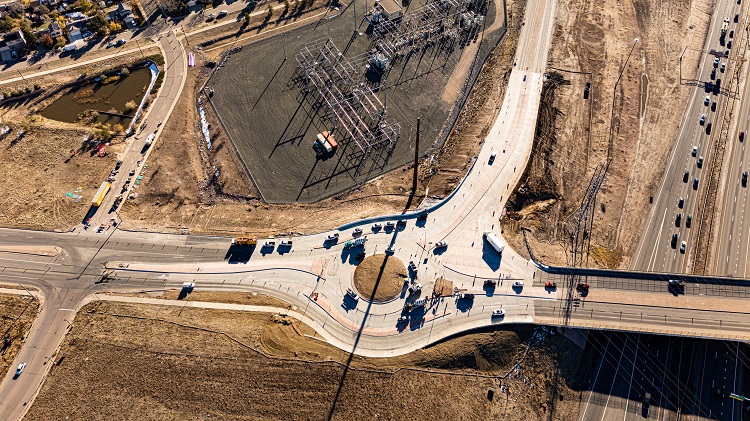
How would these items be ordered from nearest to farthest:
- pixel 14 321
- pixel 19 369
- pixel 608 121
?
pixel 19 369
pixel 14 321
pixel 608 121

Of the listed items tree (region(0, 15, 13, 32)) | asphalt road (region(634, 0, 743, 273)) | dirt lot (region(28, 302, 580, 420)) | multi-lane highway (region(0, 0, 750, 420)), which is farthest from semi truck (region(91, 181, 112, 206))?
asphalt road (region(634, 0, 743, 273))

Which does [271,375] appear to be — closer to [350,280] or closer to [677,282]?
[350,280]

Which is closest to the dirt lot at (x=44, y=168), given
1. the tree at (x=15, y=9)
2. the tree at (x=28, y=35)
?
the tree at (x=28, y=35)

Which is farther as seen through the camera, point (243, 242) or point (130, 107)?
point (130, 107)

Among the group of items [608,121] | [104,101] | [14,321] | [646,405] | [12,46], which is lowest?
[14,321]

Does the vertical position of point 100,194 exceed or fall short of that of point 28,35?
it falls short

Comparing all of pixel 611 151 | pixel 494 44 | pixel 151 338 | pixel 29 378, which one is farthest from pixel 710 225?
pixel 29 378

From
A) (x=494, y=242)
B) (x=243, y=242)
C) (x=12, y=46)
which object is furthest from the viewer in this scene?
(x=12, y=46)

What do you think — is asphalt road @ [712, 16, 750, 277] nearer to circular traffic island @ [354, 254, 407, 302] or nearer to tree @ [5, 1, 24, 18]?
circular traffic island @ [354, 254, 407, 302]

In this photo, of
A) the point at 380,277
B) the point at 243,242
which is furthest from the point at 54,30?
the point at 380,277
